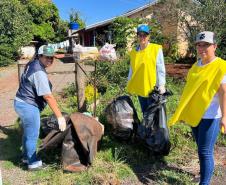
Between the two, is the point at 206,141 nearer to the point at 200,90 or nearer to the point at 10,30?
the point at 200,90

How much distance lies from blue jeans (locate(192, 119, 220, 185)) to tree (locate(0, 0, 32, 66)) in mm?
19161

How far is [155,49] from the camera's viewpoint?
16.6 feet

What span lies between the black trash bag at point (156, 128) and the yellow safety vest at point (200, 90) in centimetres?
62

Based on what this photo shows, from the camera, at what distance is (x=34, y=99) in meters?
4.66

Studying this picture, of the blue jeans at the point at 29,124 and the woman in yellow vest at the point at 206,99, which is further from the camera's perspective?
the blue jeans at the point at 29,124

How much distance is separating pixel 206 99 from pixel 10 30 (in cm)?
2007

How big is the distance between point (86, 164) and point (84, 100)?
2080mm

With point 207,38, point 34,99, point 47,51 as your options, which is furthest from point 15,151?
point 207,38

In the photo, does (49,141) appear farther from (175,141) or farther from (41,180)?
(175,141)

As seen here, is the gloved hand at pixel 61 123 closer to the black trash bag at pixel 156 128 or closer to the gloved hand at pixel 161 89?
the black trash bag at pixel 156 128

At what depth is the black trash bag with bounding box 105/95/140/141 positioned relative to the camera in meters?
5.16

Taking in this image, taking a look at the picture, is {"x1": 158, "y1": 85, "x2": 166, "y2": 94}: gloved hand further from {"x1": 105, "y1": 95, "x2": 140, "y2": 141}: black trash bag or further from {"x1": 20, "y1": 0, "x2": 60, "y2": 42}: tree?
{"x1": 20, "y1": 0, "x2": 60, "y2": 42}: tree

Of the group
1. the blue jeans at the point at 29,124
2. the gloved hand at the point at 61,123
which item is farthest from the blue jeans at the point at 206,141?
the blue jeans at the point at 29,124

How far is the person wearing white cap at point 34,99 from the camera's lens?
447 centimetres
